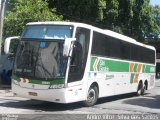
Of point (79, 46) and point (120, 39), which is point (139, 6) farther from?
point (79, 46)

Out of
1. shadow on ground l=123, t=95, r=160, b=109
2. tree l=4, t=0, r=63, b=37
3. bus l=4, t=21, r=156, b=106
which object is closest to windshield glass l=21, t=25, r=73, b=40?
bus l=4, t=21, r=156, b=106

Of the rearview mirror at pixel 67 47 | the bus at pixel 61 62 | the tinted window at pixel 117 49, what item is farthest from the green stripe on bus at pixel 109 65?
the rearview mirror at pixel 67 47

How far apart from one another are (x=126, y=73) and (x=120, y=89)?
3.96 ft

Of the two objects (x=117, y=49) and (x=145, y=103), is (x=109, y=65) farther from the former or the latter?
(x=145, y=103)

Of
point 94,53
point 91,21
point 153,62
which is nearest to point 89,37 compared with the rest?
point 94,53

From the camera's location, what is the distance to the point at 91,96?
55.5ft

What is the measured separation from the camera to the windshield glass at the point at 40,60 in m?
14.7

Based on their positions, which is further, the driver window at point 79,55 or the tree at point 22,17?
the tree at point 22,17

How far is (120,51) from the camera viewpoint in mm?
19938

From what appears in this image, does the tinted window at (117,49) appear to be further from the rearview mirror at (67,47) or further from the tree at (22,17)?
the tree at (22,17)

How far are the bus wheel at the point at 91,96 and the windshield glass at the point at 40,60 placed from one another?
2411 millimetres

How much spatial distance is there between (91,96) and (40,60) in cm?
305

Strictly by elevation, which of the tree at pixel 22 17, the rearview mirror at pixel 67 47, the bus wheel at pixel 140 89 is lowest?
the bus wheel at pixel 140 89

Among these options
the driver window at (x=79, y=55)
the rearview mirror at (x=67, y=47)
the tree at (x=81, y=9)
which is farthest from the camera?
the tree at (x=81, y=9)
